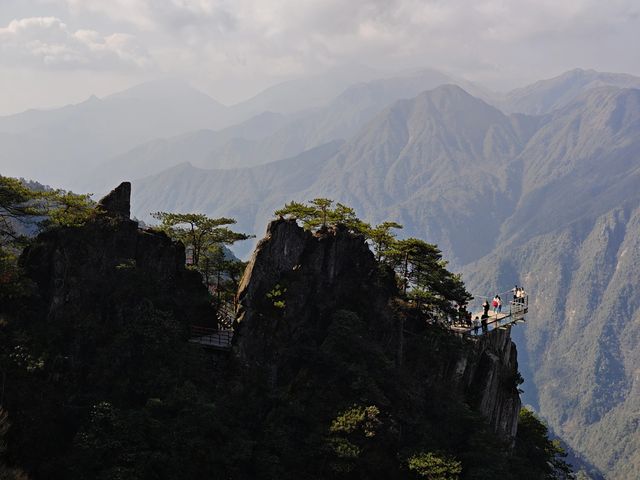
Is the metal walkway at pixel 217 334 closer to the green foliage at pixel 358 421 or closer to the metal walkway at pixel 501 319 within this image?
the green foliage at pixel 358 421

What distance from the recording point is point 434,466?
31.0 metres

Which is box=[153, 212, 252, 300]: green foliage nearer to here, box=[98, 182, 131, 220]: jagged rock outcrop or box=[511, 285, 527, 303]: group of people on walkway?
box=[98, 182, 131, 220]: jagged rock outcrop

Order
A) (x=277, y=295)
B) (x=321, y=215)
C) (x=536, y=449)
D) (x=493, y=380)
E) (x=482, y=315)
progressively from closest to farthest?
(x=277, y=295), (x=321, y=215), (x=493, y=380), (x=482, y=315), (x=536, y=449)

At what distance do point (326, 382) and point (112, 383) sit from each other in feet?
39.5

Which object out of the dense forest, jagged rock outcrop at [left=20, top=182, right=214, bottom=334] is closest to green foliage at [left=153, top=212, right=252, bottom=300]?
the dense forest

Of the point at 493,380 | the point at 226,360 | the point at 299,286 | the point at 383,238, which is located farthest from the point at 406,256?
the point at 226,360

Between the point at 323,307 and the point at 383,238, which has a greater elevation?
the point at 383,238

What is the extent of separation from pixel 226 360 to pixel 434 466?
43.8 feet

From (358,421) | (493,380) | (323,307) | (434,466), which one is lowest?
(434,466)

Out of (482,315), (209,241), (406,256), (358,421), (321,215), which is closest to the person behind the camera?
(358,421)

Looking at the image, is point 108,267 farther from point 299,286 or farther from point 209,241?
point 299,286

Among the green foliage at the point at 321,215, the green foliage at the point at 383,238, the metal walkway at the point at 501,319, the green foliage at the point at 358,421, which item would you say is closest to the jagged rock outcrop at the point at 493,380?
the metal walkway at the point at 501,319

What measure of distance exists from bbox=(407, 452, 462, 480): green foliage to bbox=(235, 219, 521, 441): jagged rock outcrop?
8.55 meters

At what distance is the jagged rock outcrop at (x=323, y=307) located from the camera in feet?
117
